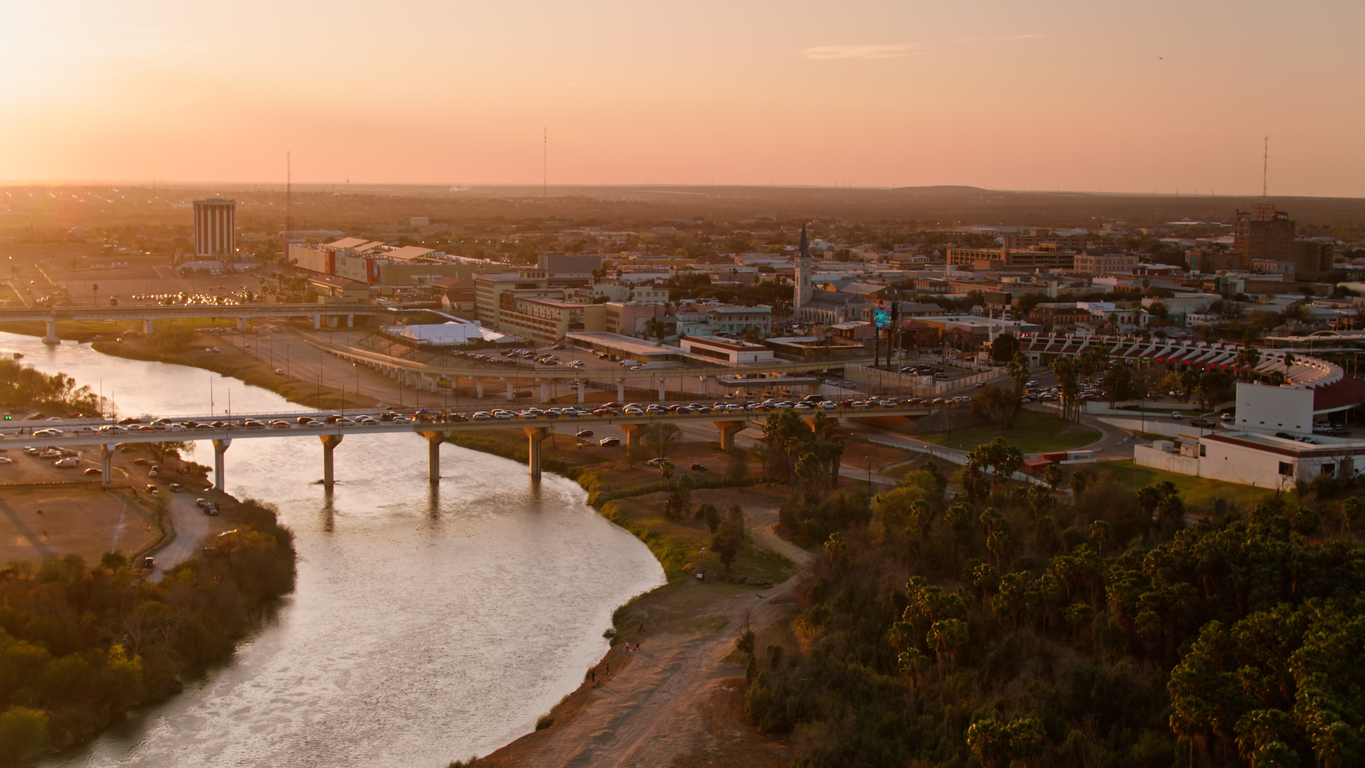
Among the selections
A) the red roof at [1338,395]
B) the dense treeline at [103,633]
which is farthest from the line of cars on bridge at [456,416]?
the red roof at [1338,395]

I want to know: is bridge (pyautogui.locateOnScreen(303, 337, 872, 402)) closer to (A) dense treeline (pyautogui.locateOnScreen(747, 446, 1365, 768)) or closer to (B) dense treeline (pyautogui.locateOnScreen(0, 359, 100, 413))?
(B) dense treeline (pyautogui.locateOnScreen(0, 359, 100, 413))

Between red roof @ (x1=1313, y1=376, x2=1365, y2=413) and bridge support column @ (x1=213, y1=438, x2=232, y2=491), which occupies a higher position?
red roof @ (x1=1313, y1=376, x2=1365, y2=413)

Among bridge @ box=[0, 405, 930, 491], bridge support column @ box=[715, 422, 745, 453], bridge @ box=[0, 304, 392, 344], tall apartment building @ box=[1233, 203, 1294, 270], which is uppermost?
tall apartment building @ box=[1233, 203, 1294, 270]

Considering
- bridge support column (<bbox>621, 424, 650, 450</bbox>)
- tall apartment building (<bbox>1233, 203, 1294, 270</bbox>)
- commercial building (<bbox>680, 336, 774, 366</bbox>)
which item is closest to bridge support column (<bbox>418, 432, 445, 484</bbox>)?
bridge support column (<bbox>621, 424, 650, 450</bbox>)

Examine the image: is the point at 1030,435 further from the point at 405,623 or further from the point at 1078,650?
the point at 405,623

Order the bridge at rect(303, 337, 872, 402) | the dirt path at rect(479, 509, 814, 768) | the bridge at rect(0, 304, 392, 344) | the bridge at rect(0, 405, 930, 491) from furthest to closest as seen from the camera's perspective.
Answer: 1. the bridge at rect(0, 304, 392, 344)
2. the bridge at rect(303, 337, 872, 402)
3. the bridge at rect(0, 405, 930, 491)
4. the dirt path at rect(479, 509, 814, 768)

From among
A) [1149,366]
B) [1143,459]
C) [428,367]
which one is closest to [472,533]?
[1143,459]

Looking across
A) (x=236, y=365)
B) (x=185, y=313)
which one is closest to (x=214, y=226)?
(x=185, y=313)

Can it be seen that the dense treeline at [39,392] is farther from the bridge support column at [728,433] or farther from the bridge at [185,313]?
the bridge at [185,313]

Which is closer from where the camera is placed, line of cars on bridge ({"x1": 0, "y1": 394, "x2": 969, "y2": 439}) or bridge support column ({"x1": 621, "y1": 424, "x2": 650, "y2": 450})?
line of cars on bridge ({"x1": 0, "y1": 394, "x2": 969, "y2": 439})
